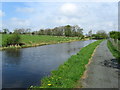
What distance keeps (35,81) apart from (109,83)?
522cm

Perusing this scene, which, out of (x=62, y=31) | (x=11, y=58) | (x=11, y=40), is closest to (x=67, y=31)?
(x=62, y=31)

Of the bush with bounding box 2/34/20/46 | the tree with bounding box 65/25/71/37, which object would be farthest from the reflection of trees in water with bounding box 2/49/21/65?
the tree with bounding box 65/25/71/37

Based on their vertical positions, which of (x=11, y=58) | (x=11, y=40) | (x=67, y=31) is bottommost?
(x=11, y=58)

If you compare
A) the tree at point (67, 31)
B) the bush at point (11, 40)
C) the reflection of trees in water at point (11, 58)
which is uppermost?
the tree at point (67, 31)

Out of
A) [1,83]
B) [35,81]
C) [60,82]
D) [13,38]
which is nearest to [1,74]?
[1,83]

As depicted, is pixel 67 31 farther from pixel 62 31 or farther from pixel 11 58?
pixel 11 58

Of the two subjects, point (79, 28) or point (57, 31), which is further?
point (79, 28)

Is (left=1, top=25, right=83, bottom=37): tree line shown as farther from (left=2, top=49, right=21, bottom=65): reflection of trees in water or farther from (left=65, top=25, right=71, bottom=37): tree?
(left=2, top=49, right=21, bottom=65): reflection of trees in water

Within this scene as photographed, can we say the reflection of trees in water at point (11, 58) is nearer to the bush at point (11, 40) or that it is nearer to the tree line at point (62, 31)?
the bush at point (11, 40)

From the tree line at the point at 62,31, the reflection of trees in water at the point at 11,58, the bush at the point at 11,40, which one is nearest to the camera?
the reflection of trees in water at the point at 11,58

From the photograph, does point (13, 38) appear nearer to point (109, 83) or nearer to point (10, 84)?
point (10, 84)

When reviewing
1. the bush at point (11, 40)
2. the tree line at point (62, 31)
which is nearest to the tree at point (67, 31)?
the tree line at point (62, 31)

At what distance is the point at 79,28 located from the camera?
399ft

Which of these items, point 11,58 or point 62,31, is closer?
point 11,58
